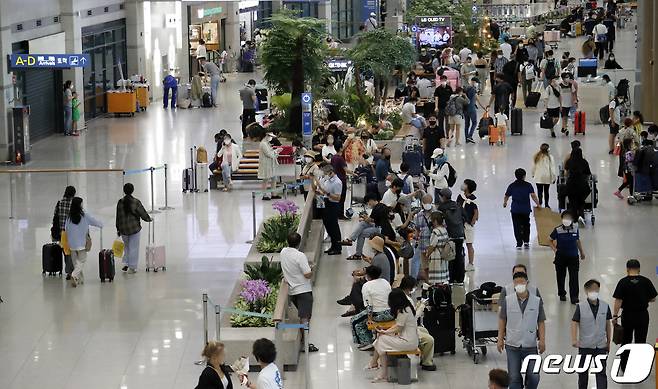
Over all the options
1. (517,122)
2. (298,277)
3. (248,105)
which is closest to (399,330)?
(298,277)

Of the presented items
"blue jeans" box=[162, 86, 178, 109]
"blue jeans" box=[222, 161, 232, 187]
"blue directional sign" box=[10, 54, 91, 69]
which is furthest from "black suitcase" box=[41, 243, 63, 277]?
"blue jeans" box=[162, 86, 178, 109]

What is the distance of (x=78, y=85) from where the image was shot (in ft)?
134

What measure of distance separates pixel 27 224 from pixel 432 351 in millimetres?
11652

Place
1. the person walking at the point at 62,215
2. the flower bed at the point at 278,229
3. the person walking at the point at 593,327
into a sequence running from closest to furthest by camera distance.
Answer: the person walking at the point at 593,327, the flower bed at the point at 278,229, the person walking at the point at 62,215

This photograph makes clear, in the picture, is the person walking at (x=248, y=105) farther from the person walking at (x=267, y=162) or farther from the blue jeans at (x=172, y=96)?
the blue jeans at (x=172, y=96)

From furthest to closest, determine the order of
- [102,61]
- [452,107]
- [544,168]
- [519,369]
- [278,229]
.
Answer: [102,61], [452,107], [544,168], [278,229], [519,369]

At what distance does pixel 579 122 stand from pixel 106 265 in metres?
17.8

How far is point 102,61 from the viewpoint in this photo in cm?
4481

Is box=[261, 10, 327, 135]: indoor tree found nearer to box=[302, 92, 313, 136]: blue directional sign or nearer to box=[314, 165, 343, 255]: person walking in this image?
box=[302, 92, 313, 136]: blue directional sign

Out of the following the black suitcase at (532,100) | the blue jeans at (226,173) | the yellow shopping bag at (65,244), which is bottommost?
the yellow shopping bag at (65,244)

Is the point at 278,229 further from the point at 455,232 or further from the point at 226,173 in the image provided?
the point at 226,173

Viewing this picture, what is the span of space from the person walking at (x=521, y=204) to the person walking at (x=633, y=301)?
21.2 feet

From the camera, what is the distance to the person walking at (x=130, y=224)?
21703 mm

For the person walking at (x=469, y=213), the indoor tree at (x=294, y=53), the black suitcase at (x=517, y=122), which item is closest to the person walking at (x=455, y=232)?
the person walking at (x=469, y=213)
